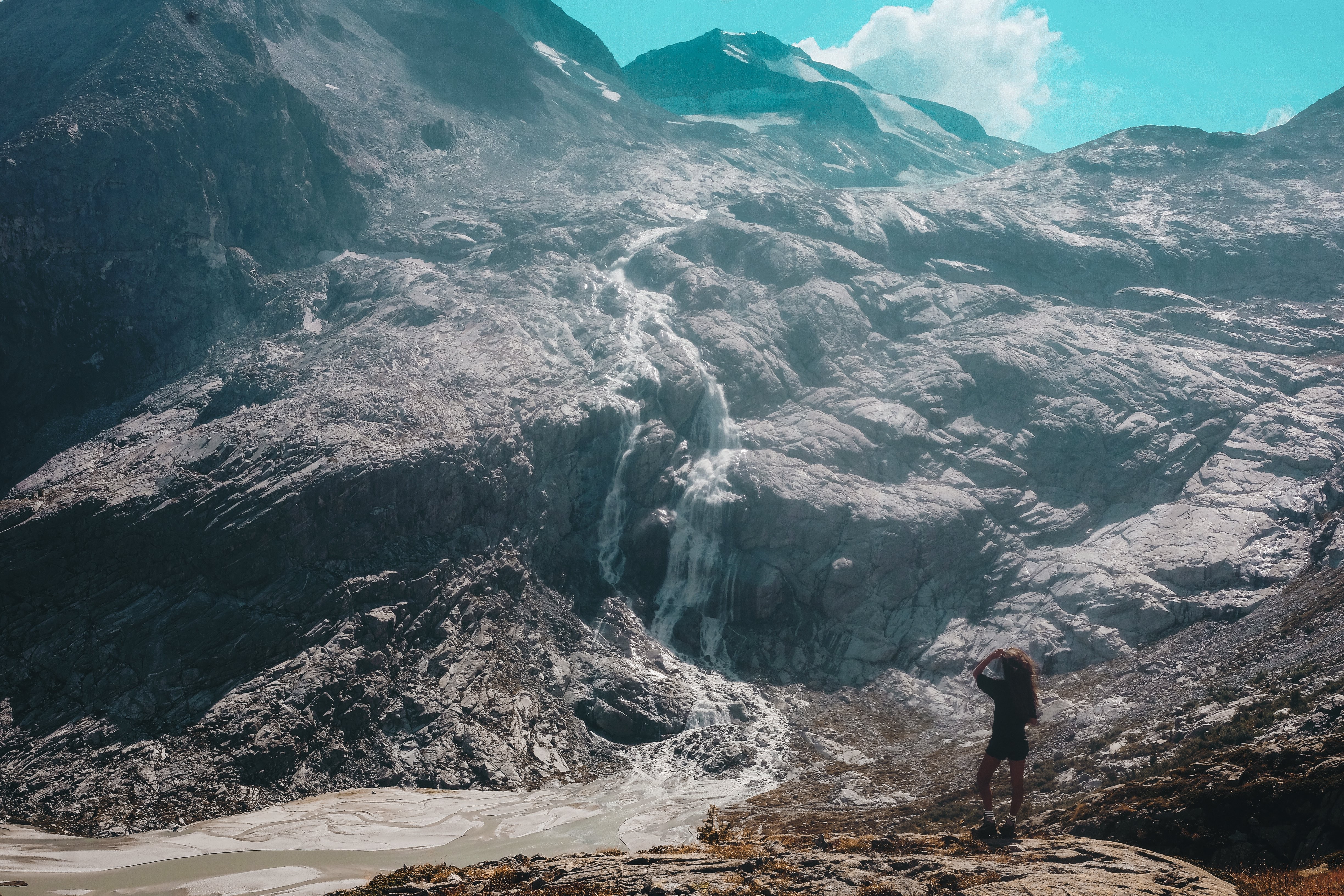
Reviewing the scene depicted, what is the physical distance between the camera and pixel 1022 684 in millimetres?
15305

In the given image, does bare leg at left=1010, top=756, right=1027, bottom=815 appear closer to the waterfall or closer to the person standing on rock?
the person standing on rock

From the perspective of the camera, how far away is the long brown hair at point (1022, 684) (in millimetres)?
15289

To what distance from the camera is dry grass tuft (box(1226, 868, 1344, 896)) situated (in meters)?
11.2

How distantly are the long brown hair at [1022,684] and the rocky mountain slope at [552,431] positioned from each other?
31.7 meters

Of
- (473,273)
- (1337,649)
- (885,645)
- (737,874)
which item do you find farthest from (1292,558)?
(473,273)

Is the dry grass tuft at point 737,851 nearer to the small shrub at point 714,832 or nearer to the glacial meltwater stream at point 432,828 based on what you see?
the small shrub at point 714,832

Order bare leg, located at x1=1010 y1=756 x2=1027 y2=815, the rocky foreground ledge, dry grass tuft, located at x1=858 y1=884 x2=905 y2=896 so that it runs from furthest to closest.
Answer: bare leg, located at x1=1010 y1=756 x2=1027 y2=815, dry grass tuft, located at x1=858 y1=884 x2=905 y2=896, the rocky foreground ledge

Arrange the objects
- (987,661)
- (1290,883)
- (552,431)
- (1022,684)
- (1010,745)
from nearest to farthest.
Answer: (1290,883) → (1022,684) → (1010,745) → (987,661) → (552,431)

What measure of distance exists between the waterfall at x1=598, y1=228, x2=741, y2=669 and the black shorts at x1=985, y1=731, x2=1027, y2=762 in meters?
35.2

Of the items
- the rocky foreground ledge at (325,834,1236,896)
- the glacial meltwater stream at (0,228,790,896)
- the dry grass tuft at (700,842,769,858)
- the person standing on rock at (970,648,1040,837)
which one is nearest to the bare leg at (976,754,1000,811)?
the person standing on rock at (970,648,1040,837)

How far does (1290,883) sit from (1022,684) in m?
4.66

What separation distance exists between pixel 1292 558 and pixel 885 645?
85.1ft

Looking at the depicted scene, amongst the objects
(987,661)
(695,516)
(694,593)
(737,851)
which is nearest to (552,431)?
(695,516)

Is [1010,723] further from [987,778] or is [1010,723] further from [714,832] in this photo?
[714,832]
